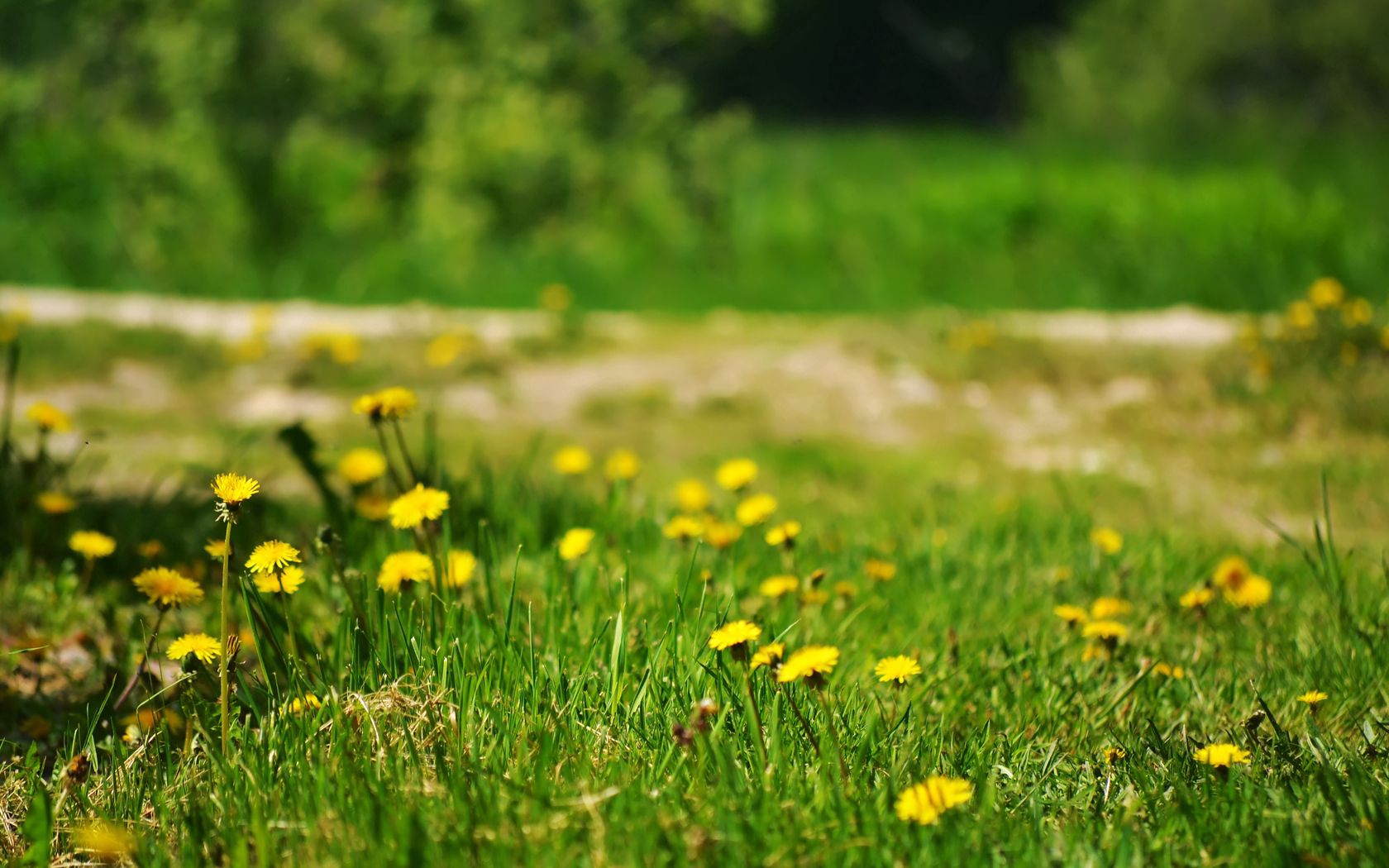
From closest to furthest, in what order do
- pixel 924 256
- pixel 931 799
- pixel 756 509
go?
1. pixel 931 799
2. pixel 756 509
3. pixel 924 256

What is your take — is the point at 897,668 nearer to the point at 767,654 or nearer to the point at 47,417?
the point at 767,654

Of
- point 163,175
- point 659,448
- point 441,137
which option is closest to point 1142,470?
Result: point 659,448

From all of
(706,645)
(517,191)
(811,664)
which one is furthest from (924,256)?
(811,664)

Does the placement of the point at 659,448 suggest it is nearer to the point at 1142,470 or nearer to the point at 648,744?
the point at 1142,470

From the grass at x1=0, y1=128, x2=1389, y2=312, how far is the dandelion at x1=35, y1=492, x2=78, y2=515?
179 inches

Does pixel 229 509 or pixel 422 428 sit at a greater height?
pixel 229 509

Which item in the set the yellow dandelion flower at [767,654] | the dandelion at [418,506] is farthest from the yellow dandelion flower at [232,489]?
the yellow dandelion flower at [767,654]

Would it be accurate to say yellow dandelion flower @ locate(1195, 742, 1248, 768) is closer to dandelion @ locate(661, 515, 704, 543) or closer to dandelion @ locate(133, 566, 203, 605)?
dandelion @ locate(661, 515, 704, 543)

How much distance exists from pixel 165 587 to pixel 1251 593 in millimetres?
1841

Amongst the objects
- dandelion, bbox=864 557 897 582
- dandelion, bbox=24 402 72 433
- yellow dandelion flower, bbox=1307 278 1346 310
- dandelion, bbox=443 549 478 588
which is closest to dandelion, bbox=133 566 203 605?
dandelion, bbox=443 549 478 588

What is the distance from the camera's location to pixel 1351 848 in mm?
1410

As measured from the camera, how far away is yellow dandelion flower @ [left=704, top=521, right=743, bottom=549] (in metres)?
2.45

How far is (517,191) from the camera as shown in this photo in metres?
7.63

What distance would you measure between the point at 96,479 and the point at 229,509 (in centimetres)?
246
